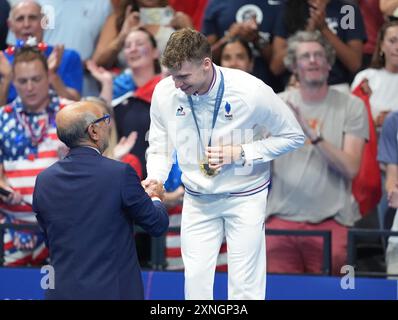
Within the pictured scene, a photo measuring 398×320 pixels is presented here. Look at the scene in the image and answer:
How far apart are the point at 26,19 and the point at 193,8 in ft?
4.85

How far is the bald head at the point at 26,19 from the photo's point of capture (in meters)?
8.55

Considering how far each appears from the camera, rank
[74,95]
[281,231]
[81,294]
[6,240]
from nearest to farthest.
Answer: [81,294] → [281,231] → [6,240] → [74,95]

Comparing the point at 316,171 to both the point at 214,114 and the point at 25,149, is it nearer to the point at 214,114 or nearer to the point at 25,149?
the point at 214,114

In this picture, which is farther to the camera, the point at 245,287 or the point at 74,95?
the point at 74,95

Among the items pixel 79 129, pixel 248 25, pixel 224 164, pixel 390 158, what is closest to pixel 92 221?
pixel 79 129

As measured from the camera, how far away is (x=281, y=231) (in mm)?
7293

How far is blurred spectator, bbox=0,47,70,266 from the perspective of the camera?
25.7 ft

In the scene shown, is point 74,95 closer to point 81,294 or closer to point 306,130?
point 306,130

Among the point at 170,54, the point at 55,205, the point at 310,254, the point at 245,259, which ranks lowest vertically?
the point at 310,254

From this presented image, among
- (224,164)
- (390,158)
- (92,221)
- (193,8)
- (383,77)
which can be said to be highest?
(193,8)

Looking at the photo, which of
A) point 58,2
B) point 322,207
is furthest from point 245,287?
point 58,2

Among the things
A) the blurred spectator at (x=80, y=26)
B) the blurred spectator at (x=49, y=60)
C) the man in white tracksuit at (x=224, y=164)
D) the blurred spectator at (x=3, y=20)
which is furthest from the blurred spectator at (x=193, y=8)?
the man in white tracksuit at (x=224, y=164)

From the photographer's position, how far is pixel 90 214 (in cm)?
513
